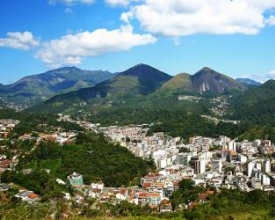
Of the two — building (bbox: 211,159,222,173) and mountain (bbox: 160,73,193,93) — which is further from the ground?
mountain (bbox: 160,73,193,93)

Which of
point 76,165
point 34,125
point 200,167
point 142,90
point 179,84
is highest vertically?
point 179,84

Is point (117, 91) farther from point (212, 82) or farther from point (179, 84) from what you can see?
point (212, 82)

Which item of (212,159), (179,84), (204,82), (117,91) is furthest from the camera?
(204,82)

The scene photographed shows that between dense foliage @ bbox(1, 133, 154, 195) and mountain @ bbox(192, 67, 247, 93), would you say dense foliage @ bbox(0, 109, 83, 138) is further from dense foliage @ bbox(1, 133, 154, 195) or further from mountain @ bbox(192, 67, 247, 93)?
mountain @ bbox(192, 67, 247, 93)

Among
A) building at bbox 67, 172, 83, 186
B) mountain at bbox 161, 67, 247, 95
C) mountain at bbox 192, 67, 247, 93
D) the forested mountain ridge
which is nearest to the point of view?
building at bbox 67, 172, 83, 186

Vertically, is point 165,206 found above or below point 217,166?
below

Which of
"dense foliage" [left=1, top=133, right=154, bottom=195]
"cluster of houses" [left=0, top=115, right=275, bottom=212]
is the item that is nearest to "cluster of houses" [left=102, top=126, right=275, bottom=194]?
"cluster of houses" [left=0, top=115, right=275, bottom=212]

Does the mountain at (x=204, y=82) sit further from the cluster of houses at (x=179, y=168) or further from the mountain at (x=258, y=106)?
the cluster of houses at (x=179, y=168)

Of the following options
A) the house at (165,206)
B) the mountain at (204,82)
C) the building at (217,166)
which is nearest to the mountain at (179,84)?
the mountain at (204,82)

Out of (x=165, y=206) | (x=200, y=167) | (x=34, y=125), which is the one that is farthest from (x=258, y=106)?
(x=165, y=206)
